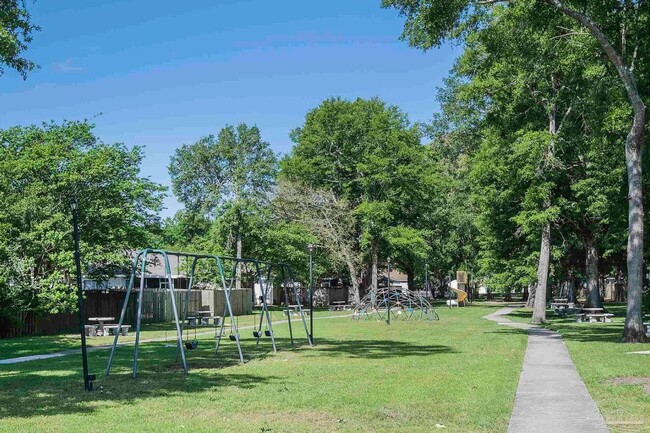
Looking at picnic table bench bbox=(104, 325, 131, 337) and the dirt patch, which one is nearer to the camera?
the dirt patch

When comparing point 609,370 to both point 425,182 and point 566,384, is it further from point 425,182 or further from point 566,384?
point 425,182

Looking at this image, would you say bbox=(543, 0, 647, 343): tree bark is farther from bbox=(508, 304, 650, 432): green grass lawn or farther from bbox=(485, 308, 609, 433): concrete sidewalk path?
bbox=(485, 308, 609, 433): concrete sidewalk path

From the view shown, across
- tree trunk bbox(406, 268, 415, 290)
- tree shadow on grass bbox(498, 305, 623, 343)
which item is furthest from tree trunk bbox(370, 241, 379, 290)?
tree shadow on grass bbox(498, 305, 623, 343)

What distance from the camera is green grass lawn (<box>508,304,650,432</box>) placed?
29.1 feet

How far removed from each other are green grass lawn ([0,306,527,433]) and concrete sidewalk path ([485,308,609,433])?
23 cm

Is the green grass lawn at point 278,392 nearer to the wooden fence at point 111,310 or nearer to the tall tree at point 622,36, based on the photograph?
the tall tree at point 622,36

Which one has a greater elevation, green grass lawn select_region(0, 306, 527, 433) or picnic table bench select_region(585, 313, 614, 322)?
green grass lawn select_region(0, 306, 527, 433)

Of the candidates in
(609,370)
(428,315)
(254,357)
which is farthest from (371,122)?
(609,370)

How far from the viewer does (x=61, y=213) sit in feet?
95.8

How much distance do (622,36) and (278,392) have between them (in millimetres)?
15334

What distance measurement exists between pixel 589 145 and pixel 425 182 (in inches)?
855

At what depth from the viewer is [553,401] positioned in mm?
10148

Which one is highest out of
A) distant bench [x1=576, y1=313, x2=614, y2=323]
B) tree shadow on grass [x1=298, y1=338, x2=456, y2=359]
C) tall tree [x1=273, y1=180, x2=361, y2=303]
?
tall tree [x1=273, y1=180, x2=361, y2=303]

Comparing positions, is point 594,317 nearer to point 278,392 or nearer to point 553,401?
point 553,401
